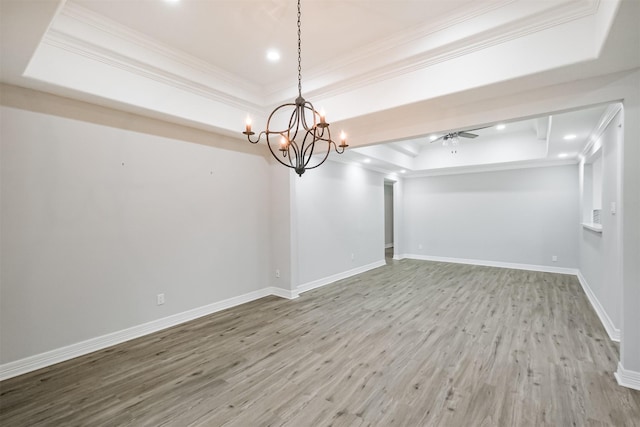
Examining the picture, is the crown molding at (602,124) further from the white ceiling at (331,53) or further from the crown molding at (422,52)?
the crown molding at (422,52)

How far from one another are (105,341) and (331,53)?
13.2 feet

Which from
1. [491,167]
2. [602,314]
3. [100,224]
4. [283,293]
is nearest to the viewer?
[100,224]

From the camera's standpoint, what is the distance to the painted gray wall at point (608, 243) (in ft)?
9.81

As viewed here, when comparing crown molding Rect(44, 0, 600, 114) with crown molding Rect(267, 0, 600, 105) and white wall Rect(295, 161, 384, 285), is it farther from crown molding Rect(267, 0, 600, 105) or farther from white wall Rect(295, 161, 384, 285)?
white wall Rect(295, 161, 384, 285)

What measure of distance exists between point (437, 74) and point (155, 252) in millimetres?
3755

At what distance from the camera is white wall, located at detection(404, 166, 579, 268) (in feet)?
21.1

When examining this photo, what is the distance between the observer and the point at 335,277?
5941mm

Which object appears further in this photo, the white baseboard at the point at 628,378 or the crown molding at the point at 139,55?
the crown molding at the point at 139,55

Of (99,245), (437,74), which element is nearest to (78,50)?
(99,245)

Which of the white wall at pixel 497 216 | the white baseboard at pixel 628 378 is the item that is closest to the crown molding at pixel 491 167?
the white wall at pixel 497 216

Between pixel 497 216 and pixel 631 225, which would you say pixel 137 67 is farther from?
pixel 497 216

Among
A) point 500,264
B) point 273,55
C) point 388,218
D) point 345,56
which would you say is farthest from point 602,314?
point 388,218

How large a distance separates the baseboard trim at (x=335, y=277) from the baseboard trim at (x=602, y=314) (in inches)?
155

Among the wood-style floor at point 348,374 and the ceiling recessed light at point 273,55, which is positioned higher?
the ceiling recessed light at point 273,55
